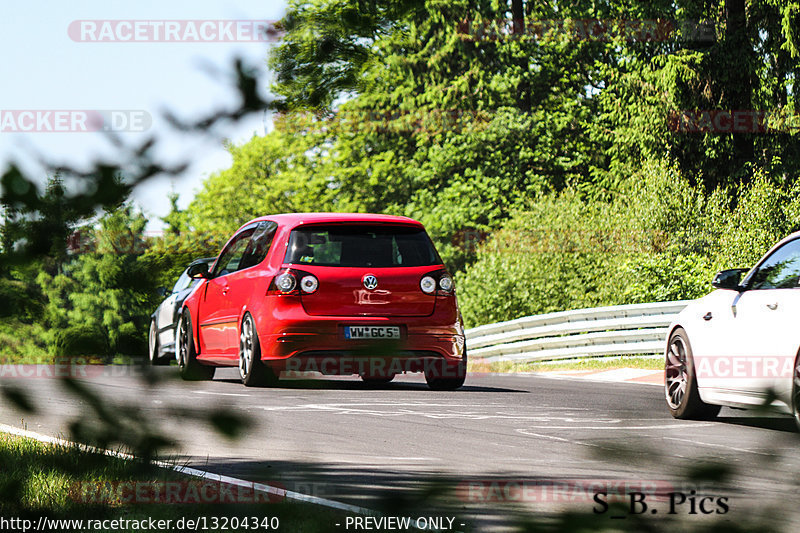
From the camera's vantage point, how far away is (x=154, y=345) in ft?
9.21

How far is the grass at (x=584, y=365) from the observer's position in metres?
18.7

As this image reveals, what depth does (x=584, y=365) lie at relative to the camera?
1997cm

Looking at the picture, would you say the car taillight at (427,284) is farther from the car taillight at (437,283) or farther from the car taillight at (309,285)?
the car taillight at (309,285)

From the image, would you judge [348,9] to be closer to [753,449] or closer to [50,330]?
[50,330]

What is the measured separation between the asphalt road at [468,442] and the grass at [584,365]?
3.10 meters

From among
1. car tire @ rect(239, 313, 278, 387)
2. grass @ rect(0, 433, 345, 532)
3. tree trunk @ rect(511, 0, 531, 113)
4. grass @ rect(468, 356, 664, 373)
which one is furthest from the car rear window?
tree trunk @ rect(511, 0, 531, 113)

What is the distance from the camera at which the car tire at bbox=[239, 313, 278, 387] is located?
11.5 metres

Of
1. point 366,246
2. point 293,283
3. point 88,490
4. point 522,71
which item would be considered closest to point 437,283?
point 366,246

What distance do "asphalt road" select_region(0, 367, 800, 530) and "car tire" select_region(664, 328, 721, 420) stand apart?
0.17 metres

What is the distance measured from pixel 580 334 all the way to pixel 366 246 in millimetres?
10568

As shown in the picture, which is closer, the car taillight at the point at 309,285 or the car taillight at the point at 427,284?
the car taillight at the point at 309,285

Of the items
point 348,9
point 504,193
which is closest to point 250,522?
point 348,9

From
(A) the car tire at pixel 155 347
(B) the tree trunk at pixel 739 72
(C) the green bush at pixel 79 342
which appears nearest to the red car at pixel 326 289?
(A) the car tire at pixel 155 347

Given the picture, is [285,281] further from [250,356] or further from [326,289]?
[250,356]
